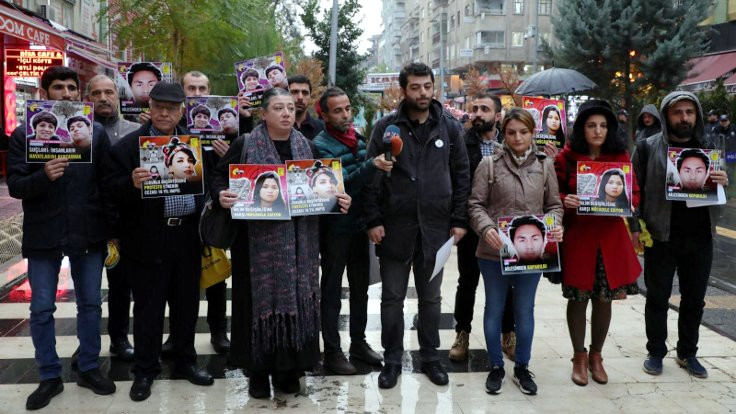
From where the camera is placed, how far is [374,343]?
549cm

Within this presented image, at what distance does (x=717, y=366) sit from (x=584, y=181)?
1.89 m

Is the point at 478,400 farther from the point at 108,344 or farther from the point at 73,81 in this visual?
the point at 73,81

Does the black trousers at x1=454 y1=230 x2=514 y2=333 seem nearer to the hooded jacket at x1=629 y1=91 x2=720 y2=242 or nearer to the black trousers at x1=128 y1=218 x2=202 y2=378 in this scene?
the hooded jacket at x1=629 y1=91 x2=720 y2=242

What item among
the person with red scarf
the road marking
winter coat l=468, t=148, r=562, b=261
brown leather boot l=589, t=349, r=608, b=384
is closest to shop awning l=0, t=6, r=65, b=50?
the person with red scarf

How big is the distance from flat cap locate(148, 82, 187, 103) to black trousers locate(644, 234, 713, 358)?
3.48 m

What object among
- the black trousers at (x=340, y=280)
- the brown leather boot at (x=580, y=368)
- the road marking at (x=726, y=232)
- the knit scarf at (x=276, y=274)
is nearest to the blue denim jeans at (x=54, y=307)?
the knit scarf at (x=276, y=274)

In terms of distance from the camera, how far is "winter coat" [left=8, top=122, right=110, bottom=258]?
399 cm

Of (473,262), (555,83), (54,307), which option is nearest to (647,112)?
(473,262)

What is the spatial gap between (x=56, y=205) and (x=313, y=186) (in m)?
1.60

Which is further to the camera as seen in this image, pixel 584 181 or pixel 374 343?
pixel 374 343

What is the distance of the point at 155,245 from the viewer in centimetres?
422

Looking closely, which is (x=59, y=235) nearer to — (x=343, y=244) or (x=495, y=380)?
(x=343, y=244)

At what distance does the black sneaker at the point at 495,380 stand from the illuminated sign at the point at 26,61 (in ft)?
44.1

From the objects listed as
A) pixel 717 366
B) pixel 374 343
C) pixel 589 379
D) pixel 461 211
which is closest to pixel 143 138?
pixel 461 211
